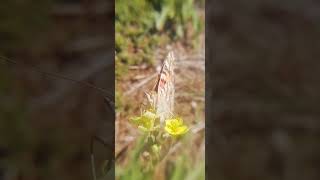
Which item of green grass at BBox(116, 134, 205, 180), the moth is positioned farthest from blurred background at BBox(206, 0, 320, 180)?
the moth

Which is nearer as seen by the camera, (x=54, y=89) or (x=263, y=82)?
(x=54, y=89)

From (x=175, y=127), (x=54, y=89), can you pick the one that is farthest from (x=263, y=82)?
(x=54, y=89)

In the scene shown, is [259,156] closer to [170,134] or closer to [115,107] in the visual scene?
[170,134]

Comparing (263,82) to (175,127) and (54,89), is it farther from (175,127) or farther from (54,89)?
(54,89)

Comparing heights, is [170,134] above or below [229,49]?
below

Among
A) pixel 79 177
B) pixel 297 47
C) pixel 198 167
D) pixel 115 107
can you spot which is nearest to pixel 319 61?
pixel 297 47

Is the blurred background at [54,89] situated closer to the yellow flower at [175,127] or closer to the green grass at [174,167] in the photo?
the green grass at [174,167]

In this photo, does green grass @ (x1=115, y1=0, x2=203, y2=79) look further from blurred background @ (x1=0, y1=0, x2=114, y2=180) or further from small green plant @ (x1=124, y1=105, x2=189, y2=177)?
small green plant @ (x1=124, y1=105, x2=189, y2=177)

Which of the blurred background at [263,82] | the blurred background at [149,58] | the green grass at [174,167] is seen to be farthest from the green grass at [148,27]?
the green grass at [174,167]
